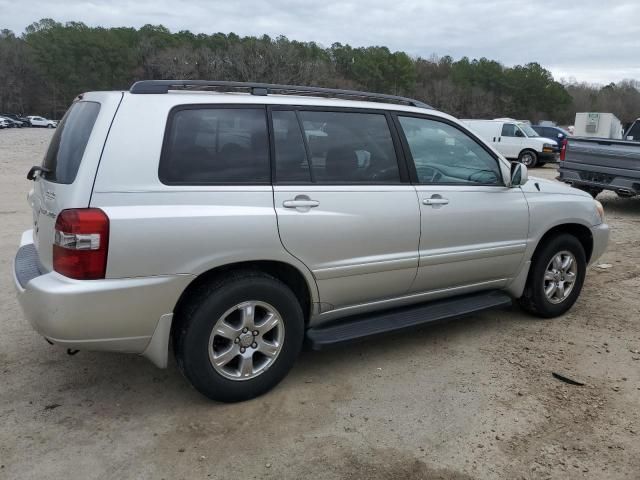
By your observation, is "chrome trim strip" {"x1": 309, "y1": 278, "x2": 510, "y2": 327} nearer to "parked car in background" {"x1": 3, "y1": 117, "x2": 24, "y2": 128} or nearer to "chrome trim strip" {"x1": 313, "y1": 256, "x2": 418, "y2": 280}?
"chrome trim strip" {"x1": 313, "y1": 256, "x2": 418, "y2": 280}

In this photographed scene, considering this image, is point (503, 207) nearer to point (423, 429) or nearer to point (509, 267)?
point (509, 267)

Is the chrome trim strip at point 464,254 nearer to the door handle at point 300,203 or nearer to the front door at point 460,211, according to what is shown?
the front door at point 460,211

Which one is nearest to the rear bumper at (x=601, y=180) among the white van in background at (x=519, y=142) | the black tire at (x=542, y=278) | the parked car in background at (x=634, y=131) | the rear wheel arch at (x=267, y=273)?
the parked car in background at (x=634, y=131)

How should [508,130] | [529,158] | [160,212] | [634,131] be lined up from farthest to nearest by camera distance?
1. [508,130]
2. [529,158]
3. [634,131]
4. [160,212]

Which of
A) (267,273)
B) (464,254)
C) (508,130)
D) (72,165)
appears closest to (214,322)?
(267,273)

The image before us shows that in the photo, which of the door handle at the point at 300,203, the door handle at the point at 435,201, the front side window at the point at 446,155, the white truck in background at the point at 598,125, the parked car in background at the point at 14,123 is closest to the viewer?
the door handle at the point at 300,203

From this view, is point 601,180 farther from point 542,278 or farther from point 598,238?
point 542,278

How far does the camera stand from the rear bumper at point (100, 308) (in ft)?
8.94

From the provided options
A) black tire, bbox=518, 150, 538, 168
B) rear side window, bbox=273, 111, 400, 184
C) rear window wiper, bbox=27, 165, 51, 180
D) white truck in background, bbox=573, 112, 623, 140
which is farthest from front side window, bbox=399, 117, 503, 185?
white truck in background, bbox=573, 112, 623, 140

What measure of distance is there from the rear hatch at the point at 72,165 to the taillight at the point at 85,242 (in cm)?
7

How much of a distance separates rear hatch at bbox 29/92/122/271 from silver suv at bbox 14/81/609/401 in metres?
0.01

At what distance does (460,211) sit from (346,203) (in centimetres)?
100

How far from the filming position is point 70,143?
3102 mm

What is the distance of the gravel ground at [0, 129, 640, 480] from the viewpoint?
108 inches
